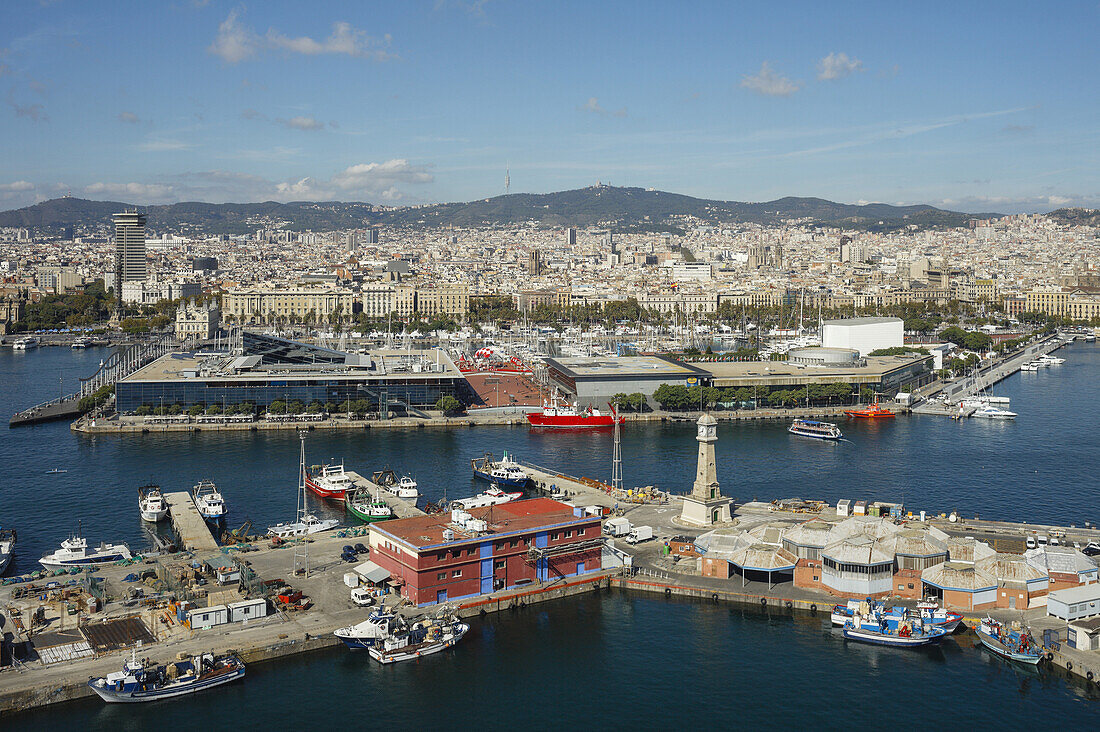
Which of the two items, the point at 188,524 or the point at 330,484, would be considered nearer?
the point at 188,524

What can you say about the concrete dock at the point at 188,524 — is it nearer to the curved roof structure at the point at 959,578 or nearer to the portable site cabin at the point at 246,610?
the portable site cabin at the point at 246,610

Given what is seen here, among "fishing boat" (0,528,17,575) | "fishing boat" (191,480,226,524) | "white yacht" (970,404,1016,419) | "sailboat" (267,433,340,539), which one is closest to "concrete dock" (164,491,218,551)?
"fishing boat" (191,480,226,524)

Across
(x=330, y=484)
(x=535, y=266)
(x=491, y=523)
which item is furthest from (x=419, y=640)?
(x=535, y=266)

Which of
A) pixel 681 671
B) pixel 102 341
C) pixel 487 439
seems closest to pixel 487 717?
pixel 681 671

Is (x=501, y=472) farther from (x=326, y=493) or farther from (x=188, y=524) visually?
(x=188, y=524)

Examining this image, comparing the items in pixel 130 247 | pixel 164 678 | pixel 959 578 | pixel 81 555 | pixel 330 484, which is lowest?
pixel 164 678

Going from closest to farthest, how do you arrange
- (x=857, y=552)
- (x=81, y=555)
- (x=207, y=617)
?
(x=207, y=617)
(x=857, y=552)
(x=81, y=555)

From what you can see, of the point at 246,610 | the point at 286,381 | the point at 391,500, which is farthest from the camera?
the point at 286,381
